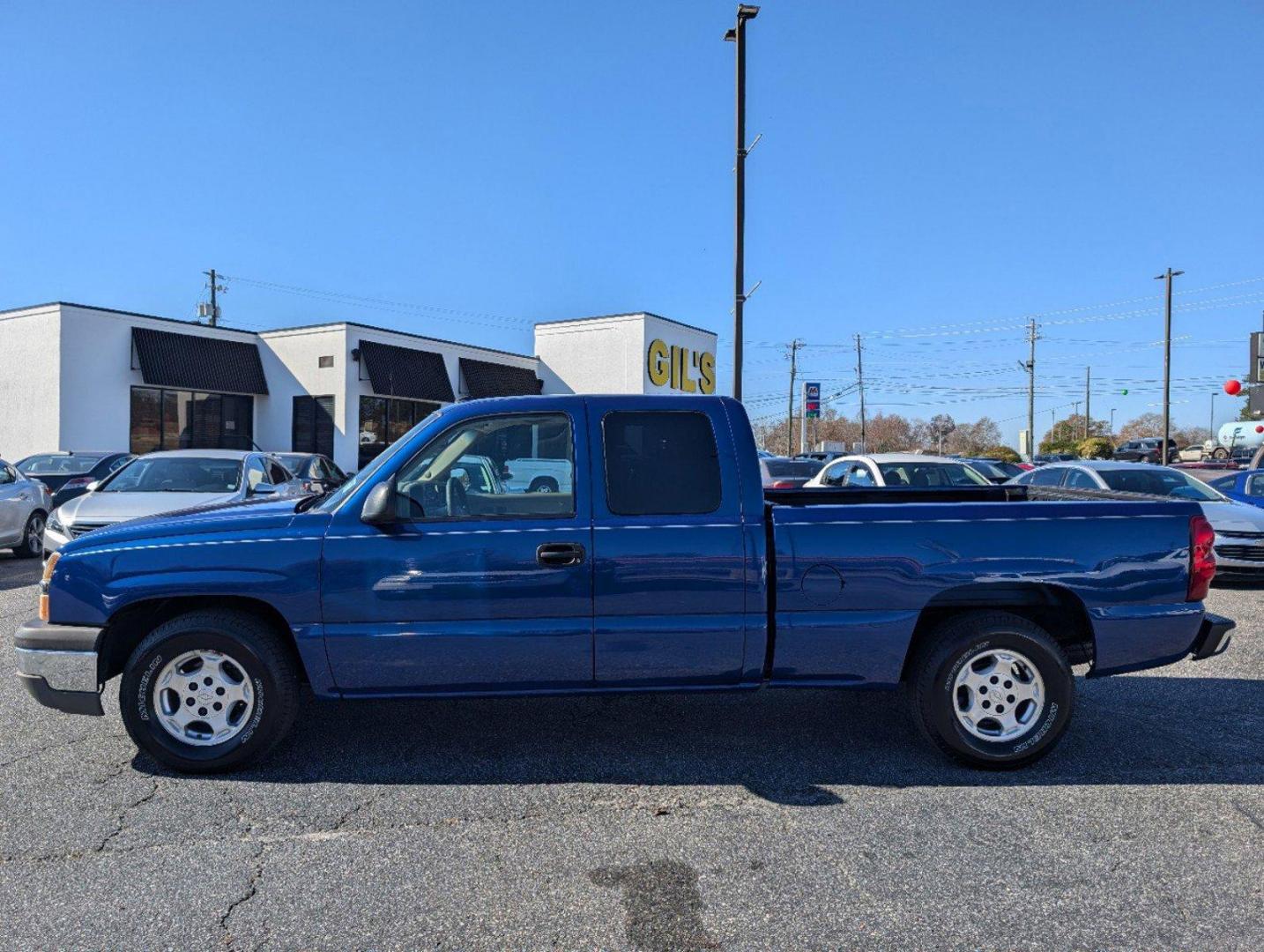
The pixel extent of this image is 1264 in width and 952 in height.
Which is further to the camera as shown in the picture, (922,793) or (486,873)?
(922,793)

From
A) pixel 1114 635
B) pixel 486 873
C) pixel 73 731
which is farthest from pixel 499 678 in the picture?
pixel 1114 635

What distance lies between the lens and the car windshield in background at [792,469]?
20.2 m

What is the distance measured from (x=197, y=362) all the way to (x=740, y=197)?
68.5 feet

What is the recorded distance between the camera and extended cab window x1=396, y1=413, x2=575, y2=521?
4.41 m

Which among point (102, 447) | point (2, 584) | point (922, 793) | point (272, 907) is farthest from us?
point (102, 447)

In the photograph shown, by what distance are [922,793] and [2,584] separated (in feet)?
35.1

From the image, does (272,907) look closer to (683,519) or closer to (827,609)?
(683,519)

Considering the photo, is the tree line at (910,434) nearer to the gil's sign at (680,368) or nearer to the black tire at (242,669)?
the gil's sign at (680,368)

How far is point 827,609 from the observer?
14.5 ft

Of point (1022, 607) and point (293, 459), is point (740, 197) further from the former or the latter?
point (1022, 607)

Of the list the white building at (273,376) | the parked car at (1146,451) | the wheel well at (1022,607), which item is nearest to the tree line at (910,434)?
the parked car at (1146,451)

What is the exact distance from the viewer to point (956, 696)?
14.9 ft

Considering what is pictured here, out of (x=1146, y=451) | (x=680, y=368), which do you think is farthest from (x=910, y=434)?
(x=680, y=368)

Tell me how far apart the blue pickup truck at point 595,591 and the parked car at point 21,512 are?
9815mm
